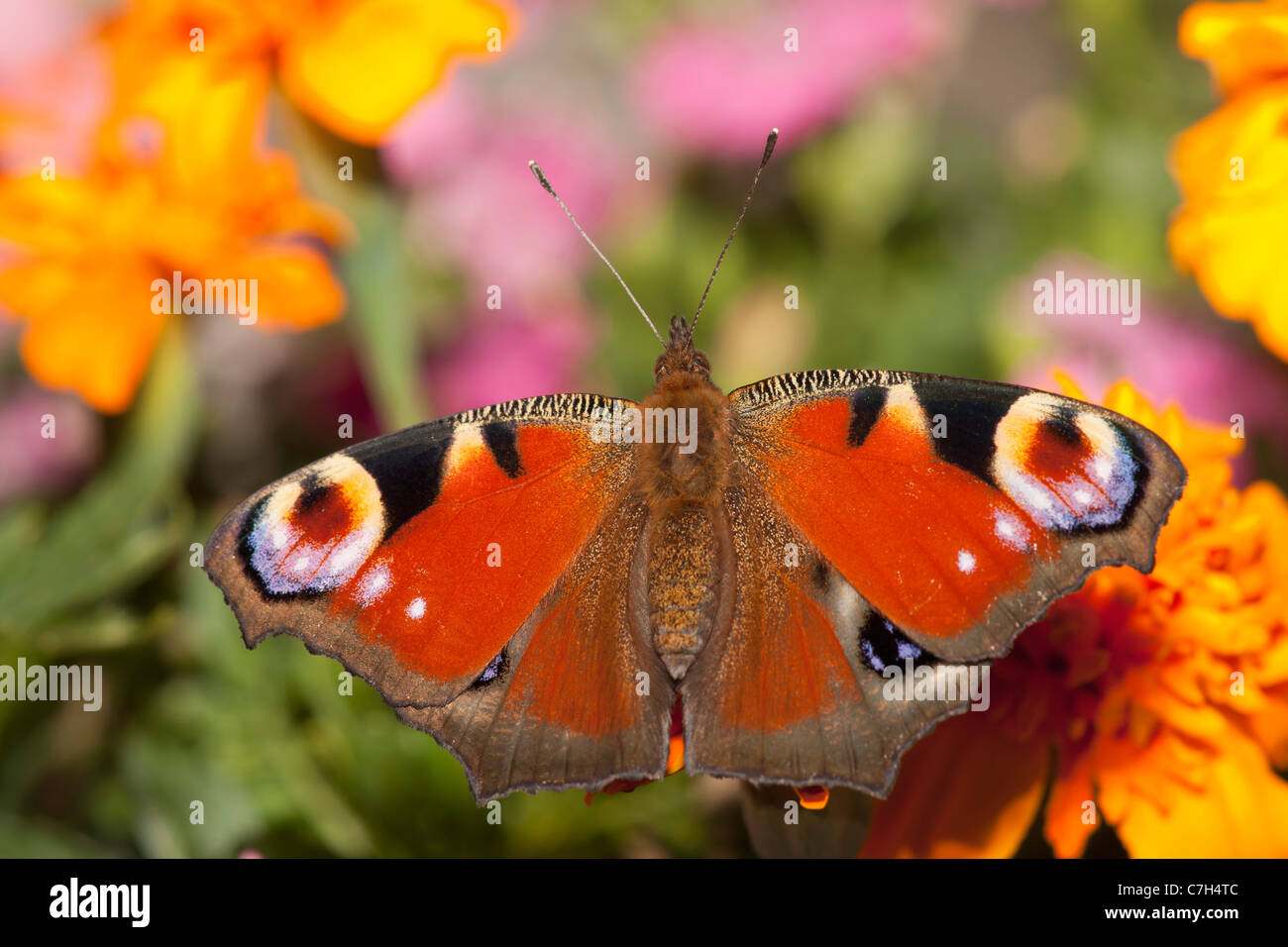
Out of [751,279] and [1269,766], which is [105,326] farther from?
[1269,766]

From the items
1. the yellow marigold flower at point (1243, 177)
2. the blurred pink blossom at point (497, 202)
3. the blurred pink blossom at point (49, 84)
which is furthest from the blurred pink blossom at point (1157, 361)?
the blurred pink blossom at point (49, 84)

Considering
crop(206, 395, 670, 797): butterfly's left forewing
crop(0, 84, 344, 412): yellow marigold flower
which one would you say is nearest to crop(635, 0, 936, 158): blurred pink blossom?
crop(0, 84, 344, 412): yellow marigold flower

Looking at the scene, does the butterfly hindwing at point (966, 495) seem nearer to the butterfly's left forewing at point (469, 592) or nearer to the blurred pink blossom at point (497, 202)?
the butterfly's left forewing at point (469, 592)

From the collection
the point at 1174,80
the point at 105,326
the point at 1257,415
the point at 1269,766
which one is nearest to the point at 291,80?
the point at 105,326

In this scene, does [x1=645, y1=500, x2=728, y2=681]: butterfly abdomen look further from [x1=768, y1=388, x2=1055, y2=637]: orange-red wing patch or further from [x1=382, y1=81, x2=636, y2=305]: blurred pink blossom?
[x1=382, y1=81, x2=636, y2=305]: blurred pink blossom

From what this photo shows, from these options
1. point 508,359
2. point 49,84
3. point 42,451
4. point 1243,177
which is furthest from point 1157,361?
point 49,84

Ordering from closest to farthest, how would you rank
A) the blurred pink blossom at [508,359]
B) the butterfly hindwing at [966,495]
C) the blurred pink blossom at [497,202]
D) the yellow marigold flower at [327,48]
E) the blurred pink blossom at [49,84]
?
the butterfly hindwing at [966,495] < the yellow marigold flower at [327,48] < the blurred pink blossom at [49,84] < the blurred pink blossom at [508,359] < the blurred pink blossom at [497,202]

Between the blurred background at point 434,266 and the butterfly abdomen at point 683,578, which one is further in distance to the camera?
the blurred background at point 434,266
